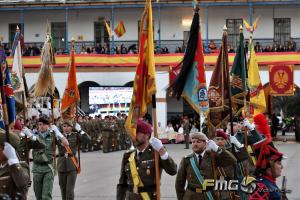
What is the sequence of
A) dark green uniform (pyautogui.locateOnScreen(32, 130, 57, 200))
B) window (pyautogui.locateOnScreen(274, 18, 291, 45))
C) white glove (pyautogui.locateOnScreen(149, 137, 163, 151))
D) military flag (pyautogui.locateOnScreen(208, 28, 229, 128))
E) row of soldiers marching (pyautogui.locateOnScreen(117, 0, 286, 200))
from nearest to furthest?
row of soldiers marching (pyautogui.locateOnScreen(117, 0, 286, 200)), white glove (pyautogui.locateOnScreen(149, 137, 163, 151)), military flag (pyautogui.locateOnScreen(208, 28, 229, 128)), dark green uniform (pyautogui.locateOnScreen(32, 130, 57, 200)), window (pyautogui.locateOnScreen(274, 18, 291, 45))

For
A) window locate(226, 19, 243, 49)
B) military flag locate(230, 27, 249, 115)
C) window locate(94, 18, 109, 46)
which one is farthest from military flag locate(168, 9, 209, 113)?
window locate(94, 18, 109, 46)

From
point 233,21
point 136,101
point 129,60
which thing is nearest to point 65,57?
point 129,60

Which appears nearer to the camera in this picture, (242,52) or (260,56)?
(242,52)

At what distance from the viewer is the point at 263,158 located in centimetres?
897

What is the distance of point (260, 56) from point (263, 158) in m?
36.6

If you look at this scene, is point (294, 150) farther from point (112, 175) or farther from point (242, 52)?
point (242, 52)

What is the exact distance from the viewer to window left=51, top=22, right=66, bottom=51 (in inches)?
1953

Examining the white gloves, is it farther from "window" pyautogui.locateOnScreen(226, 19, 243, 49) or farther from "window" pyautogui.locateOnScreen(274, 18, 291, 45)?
"window" pyautogui.locateOnScreen(274, 18, 291, 45)

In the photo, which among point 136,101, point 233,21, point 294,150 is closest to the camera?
point 136,101

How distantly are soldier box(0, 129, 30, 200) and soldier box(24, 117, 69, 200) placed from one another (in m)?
4.74

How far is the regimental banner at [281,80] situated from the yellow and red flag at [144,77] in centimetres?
3019

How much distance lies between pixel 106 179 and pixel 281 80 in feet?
66.7

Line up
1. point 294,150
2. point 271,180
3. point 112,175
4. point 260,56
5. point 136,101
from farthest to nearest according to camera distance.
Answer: point 260,56
point 294,150
point 112,175
point 136,101
point 271,180

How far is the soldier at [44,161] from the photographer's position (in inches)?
569
